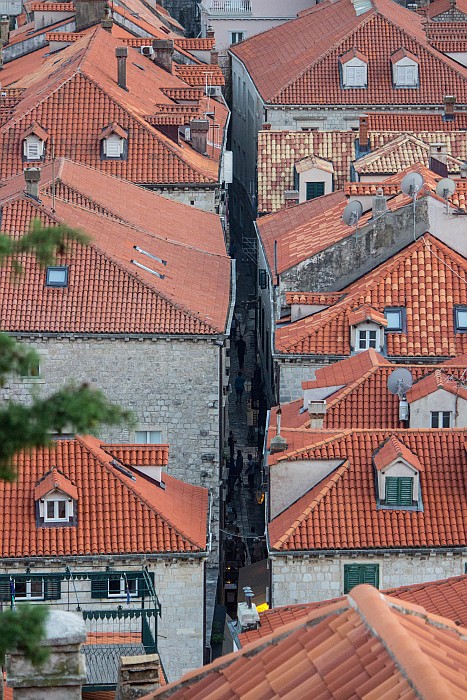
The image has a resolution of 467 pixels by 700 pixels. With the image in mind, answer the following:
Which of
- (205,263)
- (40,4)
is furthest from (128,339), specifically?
(40,4)

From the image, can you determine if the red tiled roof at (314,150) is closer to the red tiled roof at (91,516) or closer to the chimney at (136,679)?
the red tiled roof at (91,516)

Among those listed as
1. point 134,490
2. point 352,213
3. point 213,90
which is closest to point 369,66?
point 213,90

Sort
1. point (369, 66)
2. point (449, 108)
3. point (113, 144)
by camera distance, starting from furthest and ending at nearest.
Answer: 1. point (369, 66)
2. point (449, 108)
3. point (113, 144)

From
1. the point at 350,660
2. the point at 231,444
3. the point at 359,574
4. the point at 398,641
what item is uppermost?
the point at 231,444

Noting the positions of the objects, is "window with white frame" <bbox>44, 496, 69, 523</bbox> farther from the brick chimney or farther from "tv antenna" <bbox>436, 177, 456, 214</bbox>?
the brick chimney

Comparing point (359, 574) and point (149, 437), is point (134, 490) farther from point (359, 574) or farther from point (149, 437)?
point (149, 437)

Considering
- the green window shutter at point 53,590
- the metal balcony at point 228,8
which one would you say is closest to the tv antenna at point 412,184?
the green window shutter at point 53,590

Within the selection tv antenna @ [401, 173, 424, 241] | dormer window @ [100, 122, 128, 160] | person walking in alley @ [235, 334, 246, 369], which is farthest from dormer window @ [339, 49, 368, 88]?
tv antenna @ [401, 173, 424, 241]
